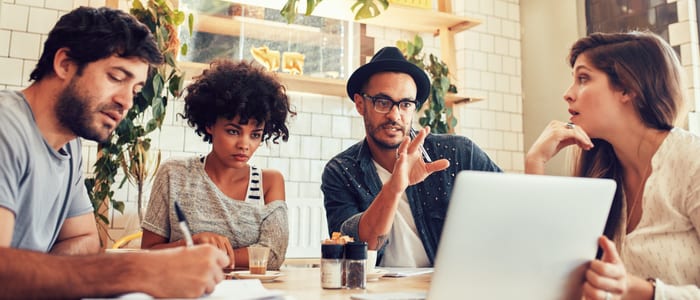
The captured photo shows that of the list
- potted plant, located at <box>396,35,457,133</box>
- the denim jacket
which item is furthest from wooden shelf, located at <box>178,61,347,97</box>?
the denim jacket

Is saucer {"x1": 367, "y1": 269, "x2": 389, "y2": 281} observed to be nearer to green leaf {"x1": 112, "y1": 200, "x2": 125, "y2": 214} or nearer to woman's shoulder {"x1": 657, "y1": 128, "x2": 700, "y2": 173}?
woman's shoulder {"x1": 657, "y1": 128, "x2": 700, "y2": 173}

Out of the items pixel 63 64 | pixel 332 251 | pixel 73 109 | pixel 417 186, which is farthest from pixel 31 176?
pixel 417 186

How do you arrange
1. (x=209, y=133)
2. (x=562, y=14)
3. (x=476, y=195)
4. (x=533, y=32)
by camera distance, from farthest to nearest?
(x=533, y=32) → (x=562, y=14) → (x=209, y=133) → (x=476, y=195)

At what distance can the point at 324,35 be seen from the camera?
12.6 ft

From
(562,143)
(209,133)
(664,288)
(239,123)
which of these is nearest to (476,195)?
(664,288)

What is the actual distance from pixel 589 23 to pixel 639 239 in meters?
2.85

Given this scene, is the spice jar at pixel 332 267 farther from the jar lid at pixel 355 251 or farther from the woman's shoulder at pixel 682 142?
the woman's shoulder at pixel 682 142

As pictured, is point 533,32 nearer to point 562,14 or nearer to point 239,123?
point 562,14

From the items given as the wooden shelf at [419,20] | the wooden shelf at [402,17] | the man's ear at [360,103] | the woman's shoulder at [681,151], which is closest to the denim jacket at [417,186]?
the man's ear at [360,103]

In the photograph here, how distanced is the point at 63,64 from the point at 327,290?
0.87m

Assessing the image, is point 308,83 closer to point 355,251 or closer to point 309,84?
point 309,84

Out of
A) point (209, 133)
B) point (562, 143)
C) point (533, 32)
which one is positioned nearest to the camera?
point (562, 143)

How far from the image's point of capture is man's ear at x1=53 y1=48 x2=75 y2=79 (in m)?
1.42

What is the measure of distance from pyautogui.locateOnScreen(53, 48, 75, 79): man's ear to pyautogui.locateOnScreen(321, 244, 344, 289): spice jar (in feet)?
2.57
